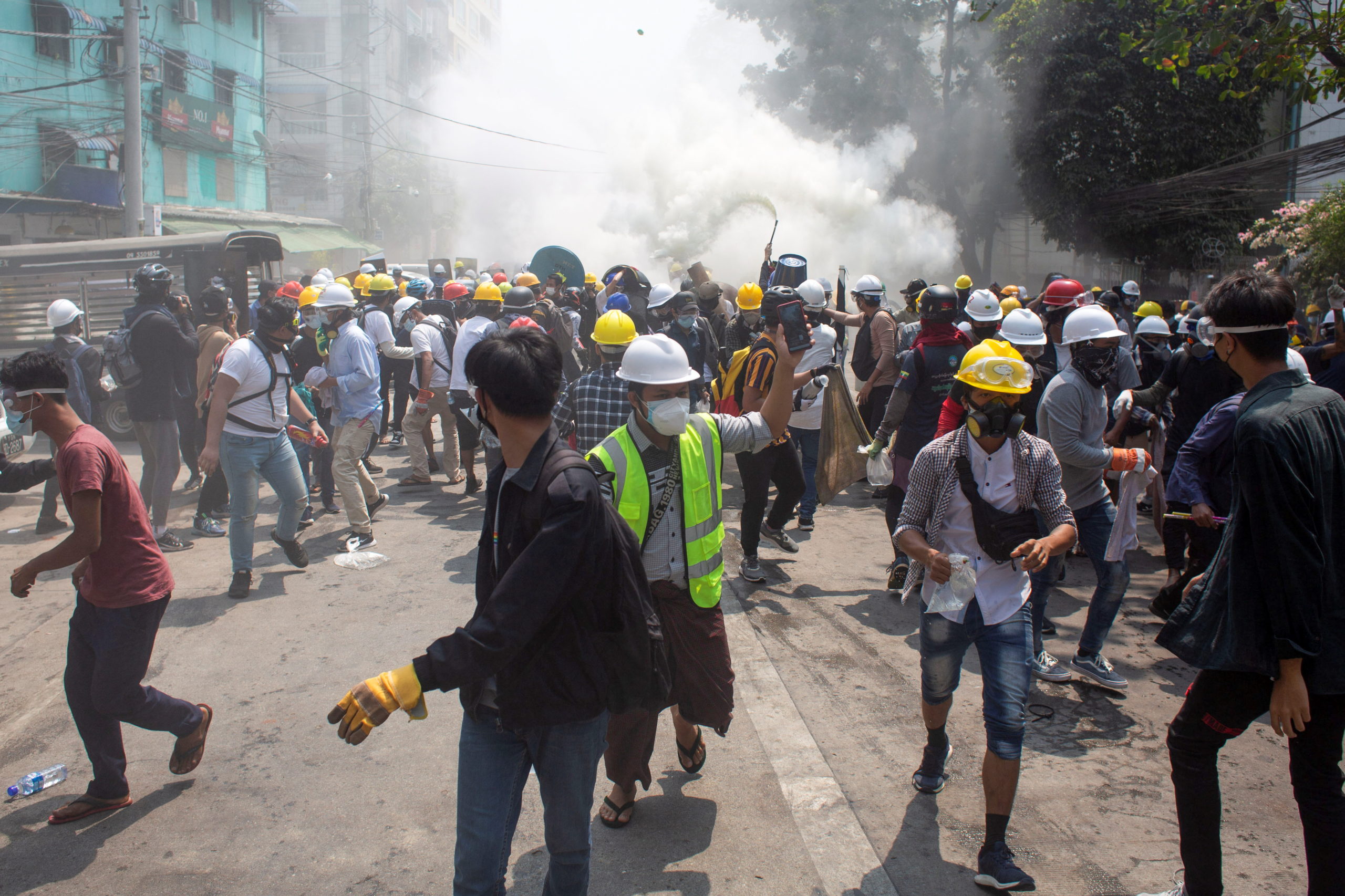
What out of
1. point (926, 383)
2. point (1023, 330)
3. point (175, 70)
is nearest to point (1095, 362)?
point (1023, 330)

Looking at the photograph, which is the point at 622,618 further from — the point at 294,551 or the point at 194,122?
the point at 194,122

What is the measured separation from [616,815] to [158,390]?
5.49 m

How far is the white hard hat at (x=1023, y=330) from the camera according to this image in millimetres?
4742

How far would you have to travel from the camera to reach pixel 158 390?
6.96 metres

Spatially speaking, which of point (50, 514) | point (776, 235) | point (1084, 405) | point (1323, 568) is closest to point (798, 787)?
point (1323, 568)

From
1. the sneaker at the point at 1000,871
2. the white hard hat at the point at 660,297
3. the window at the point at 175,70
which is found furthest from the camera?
the window at the point at 175,70

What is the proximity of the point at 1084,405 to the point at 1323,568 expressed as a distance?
216 cm

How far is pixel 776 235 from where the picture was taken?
30172 mm

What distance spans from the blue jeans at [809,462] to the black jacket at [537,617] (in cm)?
432

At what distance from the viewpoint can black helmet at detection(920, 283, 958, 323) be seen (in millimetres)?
5555

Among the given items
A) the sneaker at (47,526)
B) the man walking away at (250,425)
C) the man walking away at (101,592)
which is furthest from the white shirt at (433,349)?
the man walking away at (101,592)

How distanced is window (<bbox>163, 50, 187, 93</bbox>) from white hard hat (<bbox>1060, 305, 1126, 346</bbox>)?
3006 cm

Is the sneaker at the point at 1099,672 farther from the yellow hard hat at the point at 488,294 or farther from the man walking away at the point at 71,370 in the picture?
the man walking away at the point at 71,370

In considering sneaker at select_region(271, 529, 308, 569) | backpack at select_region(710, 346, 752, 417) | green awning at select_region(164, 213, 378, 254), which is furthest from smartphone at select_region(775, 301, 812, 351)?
green awning at select_region(164, 213, 378, 254)
